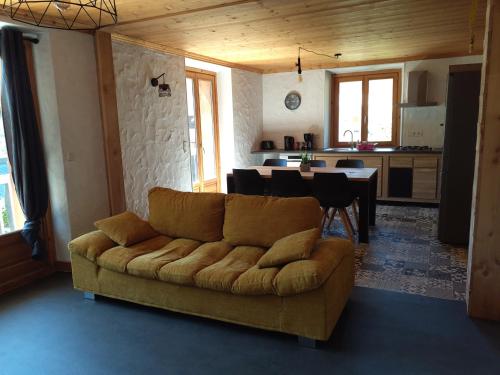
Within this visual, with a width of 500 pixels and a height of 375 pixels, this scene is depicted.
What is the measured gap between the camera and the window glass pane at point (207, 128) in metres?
6.16

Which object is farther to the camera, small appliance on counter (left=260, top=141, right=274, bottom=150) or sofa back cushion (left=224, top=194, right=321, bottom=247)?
small appliance on counter (left=260, top=141, right=274, bottom=150)

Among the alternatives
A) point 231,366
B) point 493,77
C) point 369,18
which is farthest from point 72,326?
point 369,18

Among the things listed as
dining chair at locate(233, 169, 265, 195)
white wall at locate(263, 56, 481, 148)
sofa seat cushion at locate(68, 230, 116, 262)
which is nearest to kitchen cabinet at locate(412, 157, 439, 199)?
white wall at locate(263, 56, 481, 148)

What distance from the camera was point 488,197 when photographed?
2572 millimetres

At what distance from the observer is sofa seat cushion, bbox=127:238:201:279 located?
2734 mm

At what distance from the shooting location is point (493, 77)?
2.46 meters

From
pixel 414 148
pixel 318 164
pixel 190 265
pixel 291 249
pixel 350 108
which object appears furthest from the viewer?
pixel 350 108

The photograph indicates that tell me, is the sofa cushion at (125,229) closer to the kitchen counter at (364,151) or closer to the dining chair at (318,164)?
the dining chair at (318,164)

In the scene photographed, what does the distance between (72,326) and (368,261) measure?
8.78 ft

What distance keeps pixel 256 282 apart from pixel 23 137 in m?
2.49

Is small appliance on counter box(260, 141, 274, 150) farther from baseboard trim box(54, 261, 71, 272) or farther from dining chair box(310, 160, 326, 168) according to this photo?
baseboard trim box(54, 261, 71, 272)

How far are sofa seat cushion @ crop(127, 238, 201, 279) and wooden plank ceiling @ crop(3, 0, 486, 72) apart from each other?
2.01m

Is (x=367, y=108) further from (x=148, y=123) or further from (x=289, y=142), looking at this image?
(x=148, y=123)

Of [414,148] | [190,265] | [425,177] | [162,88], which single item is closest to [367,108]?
[414,148]
